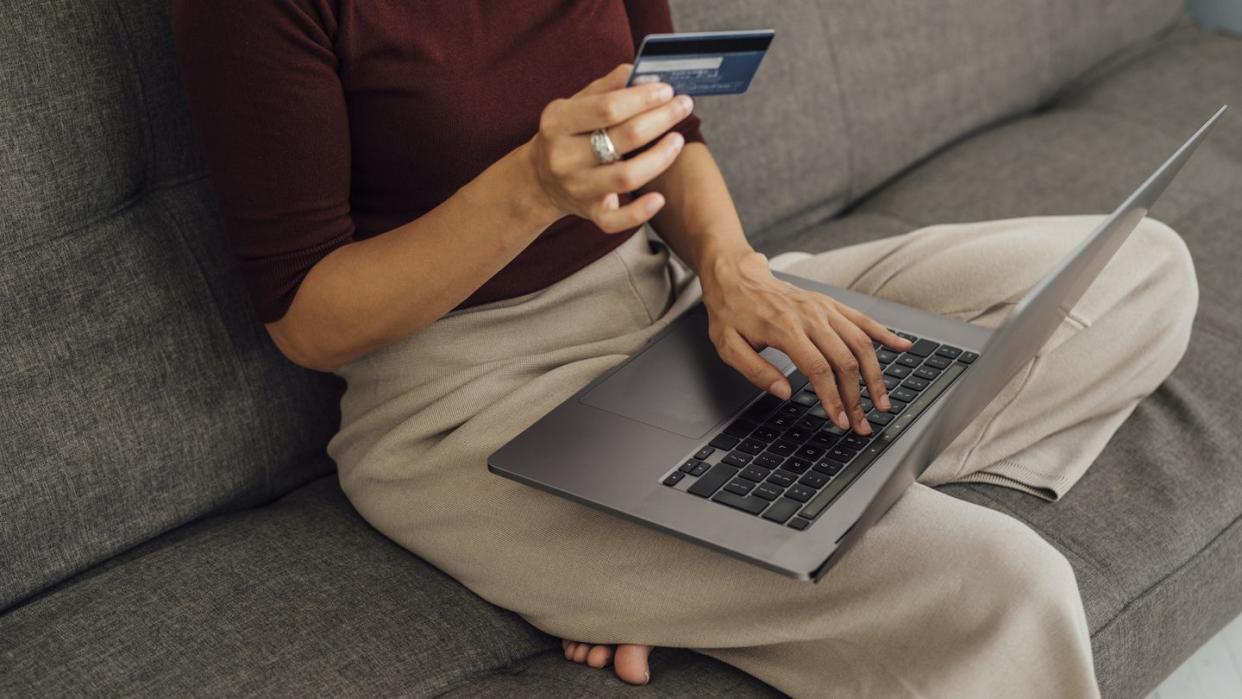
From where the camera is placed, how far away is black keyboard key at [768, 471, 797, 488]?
3.06 ft

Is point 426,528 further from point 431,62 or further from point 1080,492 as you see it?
point 1080,492

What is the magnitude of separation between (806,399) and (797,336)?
55mm

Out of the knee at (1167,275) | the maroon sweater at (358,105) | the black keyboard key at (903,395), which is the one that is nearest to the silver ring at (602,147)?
the maroon sweater at (358,105)

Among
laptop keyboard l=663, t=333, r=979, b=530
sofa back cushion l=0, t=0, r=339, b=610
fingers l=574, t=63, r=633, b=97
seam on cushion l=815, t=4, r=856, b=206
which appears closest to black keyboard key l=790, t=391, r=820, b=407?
laptop keyboard l=663, t=333, r=979, b=530

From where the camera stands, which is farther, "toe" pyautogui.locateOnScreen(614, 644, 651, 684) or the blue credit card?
"toe" pyautogui.locateOnScreen(614, 644, 651, 684)

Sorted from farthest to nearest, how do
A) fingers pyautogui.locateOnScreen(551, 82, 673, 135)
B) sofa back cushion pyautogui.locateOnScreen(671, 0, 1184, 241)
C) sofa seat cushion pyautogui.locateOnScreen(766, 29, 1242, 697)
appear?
sofa back cushion pyautogui.locateOnScreen(671, 0, 1184, 241)
sofa seat cushion pyautogui.locateOnScreen(766, 29, 1242, 697)
fingers pyautogui.locateOnScreen(551, 82, 673, 135)

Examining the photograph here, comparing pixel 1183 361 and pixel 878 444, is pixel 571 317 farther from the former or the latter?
pixel 1183 361

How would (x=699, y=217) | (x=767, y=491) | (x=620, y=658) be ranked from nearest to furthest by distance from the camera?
(x=767, y=491)
(x=620, y=658)
(x=699, y=217)

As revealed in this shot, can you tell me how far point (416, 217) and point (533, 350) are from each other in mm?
167

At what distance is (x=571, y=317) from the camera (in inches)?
46.7

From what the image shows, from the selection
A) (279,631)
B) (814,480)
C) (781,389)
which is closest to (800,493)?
(814,480)

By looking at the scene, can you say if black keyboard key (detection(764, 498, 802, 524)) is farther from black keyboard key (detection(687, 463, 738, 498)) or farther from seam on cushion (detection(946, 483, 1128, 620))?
seam on cushion (detection(946, 483, 1128, 620))

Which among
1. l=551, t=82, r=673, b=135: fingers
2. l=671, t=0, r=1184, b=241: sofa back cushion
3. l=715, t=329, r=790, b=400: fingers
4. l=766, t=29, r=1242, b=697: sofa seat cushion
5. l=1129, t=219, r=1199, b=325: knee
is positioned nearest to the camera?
l=551, t=82, r=673, b=135: fingers

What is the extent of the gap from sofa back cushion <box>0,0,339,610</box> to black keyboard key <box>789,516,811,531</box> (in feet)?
1.94
